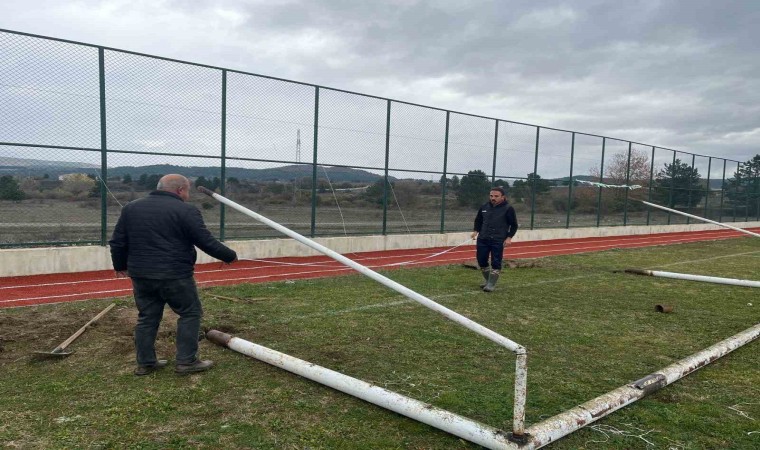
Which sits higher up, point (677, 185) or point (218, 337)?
point (677, 185)

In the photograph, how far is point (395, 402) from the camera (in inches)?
139

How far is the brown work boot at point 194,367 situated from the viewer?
423 centimetres

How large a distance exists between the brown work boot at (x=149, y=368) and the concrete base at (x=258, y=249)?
6247 mm

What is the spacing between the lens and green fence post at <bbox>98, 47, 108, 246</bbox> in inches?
368

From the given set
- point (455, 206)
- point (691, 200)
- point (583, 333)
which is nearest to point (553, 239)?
point (455, 206)

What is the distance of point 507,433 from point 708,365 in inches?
111

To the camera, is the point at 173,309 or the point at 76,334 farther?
the point at 76,334

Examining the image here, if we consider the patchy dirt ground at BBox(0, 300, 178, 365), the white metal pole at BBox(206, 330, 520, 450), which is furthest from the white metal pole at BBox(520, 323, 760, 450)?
the patchy dirt ground at BBox(0, 300, 178, 365)

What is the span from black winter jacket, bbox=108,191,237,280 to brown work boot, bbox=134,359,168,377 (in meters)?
0.78

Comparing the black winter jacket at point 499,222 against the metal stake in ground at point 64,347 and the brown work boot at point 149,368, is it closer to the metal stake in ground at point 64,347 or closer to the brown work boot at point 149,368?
the brown work boot at point 149,368

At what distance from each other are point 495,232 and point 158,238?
5.65m

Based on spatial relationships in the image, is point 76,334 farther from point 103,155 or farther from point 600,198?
point 600,198

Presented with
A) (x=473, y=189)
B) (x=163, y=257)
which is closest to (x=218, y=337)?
(x=163, y=257)

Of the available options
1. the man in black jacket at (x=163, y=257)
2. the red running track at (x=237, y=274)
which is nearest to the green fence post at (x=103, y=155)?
the red running track at (x=237, y=274)
